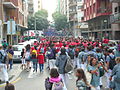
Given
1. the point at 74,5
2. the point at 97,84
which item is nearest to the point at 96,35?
the point at 74,5

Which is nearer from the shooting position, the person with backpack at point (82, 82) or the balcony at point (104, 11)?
the person with backpack at point (82, 82)

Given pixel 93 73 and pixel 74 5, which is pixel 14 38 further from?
pixel 74 5

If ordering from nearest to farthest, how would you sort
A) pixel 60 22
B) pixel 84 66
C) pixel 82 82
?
1. pixel 82 82
2. pixel 84 66
3. pixel 60 22

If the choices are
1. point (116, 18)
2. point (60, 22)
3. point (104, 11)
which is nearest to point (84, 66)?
point (116, 18)

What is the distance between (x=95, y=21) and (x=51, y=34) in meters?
8.86

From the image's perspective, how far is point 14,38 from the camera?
3762 cm

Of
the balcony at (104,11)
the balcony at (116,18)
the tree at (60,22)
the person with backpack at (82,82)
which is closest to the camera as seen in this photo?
the person with backpack at (82,82)

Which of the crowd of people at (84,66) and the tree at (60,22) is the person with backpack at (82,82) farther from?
the tree at (60,22)

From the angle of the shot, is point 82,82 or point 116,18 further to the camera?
point 116,18

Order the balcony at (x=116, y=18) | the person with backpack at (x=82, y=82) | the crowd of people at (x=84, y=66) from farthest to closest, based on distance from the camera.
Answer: the balcony at (x=116, y=18), the crowd of people at (x=84, y=66), the person with backpack at (x=82, y=82)

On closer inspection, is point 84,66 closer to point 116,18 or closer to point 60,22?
point 116,18

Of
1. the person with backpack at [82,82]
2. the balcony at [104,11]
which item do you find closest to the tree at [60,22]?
the balcony at [104,11]

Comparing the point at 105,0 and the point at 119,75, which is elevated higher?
the point at 105,0

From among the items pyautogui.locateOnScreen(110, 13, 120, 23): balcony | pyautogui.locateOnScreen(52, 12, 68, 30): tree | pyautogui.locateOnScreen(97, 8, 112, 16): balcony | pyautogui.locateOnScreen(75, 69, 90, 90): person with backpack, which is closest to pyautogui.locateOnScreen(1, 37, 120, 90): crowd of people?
pyautogui.locateOnScreen(75, 69, 90, 90): person with backpack
